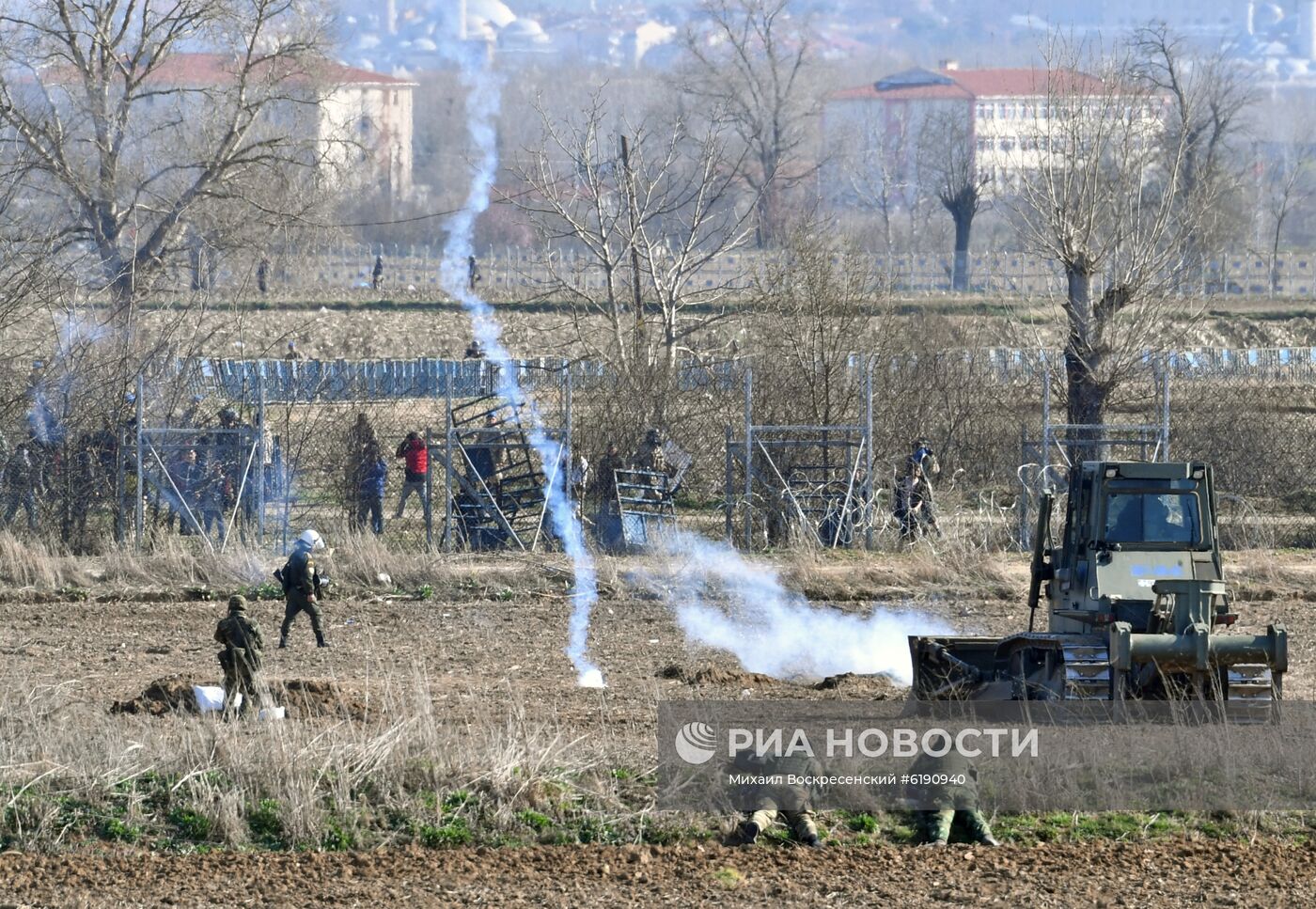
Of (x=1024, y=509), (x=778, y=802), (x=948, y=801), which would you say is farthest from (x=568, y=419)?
(x=948, y=801)

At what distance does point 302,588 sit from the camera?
15914 mm

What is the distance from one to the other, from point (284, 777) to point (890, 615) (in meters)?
9.15

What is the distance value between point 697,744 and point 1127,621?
11.6ft

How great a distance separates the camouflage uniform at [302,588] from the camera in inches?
624

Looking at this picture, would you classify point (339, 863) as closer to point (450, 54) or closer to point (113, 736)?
point (113, 736)

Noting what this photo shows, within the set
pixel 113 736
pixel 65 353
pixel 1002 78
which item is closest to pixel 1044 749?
pixel 113 736

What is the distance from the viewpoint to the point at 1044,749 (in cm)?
1142

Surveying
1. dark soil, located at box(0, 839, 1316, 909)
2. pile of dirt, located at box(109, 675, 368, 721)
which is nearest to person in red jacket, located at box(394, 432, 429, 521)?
pile of dirt, located at box(109, 675, 368, 721)

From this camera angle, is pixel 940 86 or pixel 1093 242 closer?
pixel 1093 242

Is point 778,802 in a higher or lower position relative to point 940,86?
lower

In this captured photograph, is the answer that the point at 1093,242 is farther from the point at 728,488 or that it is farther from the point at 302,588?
the point at 302,588

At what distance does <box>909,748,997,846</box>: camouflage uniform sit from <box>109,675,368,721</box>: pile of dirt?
13.5ft

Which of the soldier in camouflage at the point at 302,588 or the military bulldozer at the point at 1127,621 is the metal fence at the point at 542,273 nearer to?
the soldier in camouflage at the point at 302,588

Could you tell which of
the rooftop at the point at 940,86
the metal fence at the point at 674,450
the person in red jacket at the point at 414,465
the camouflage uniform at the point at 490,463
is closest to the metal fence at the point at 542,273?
the metal fence at the point at 674,450
